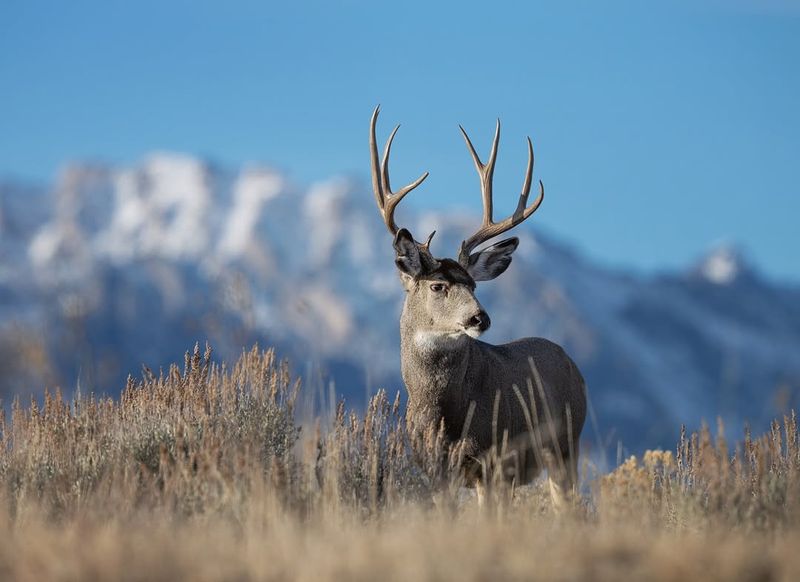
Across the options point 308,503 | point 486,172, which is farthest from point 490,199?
point 308,503

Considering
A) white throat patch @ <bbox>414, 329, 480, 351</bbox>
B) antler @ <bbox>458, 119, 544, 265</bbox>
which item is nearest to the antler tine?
antler @ <bbox>458, 119, 544, 265</bbox>

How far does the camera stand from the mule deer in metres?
8.88

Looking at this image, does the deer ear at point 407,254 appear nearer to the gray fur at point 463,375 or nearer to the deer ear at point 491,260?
the gray fur at point 463,375

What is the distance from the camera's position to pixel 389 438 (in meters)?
8.38

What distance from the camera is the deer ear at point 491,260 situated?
9.57m

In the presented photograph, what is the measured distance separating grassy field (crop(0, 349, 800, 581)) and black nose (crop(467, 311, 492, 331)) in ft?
2.55

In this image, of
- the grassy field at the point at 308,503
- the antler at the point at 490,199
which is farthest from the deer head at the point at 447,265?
the grassy field at the point at 308,503

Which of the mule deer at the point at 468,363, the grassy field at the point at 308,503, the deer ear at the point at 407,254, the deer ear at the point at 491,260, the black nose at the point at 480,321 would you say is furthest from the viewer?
the deer ear at the point at 491,260

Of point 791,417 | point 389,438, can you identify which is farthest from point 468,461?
point 791,417

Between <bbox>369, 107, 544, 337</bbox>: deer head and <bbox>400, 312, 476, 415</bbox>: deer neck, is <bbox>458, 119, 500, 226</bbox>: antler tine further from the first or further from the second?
<bbox>400, 312, 476, 415</bbox>: deer neck

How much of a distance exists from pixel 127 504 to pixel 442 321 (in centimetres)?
285

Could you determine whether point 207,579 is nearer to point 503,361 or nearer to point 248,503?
point 248,503

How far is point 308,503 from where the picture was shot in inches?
288

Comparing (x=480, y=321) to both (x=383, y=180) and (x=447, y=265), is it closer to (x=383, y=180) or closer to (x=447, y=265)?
(x=447, y=265)
